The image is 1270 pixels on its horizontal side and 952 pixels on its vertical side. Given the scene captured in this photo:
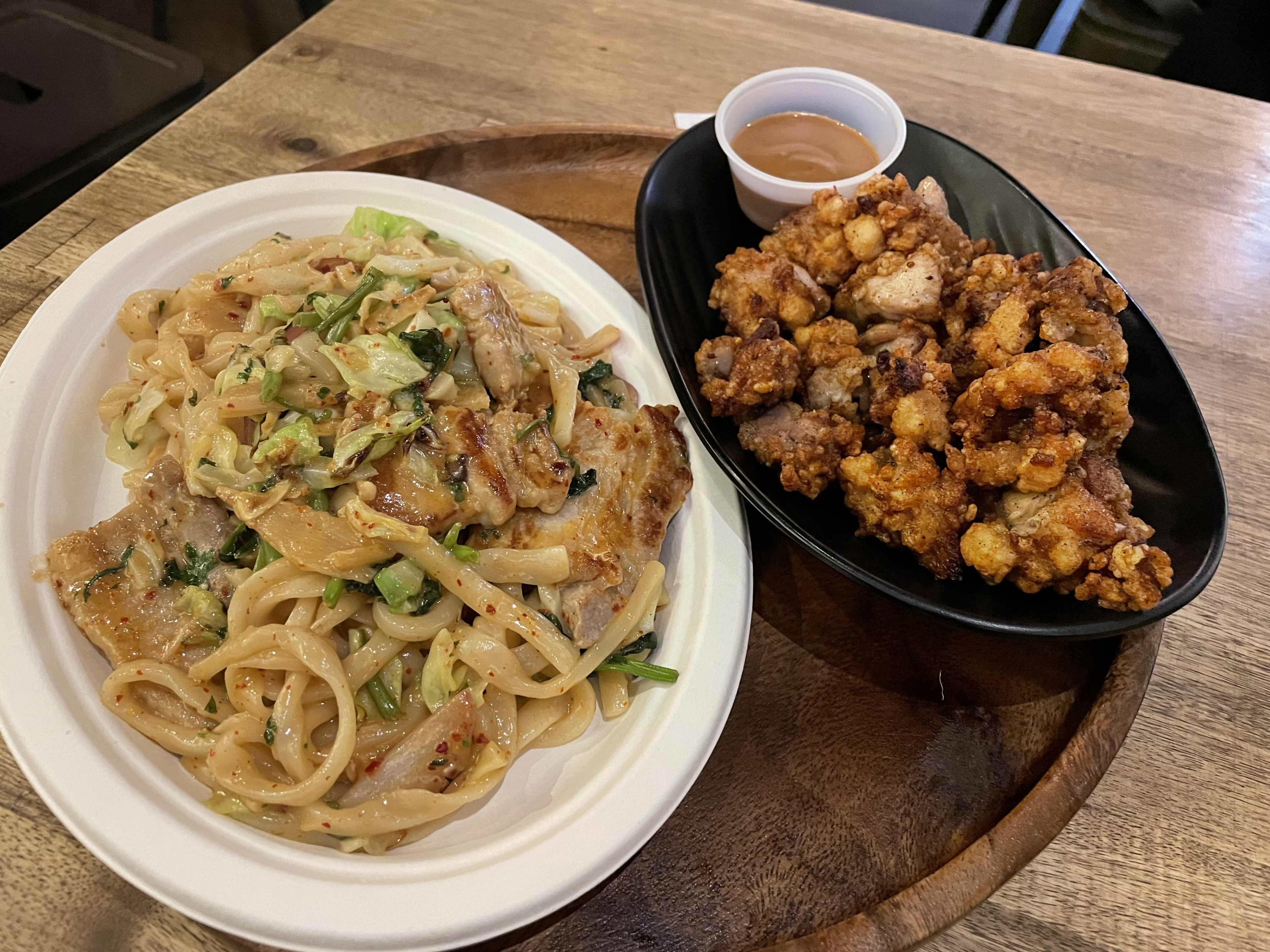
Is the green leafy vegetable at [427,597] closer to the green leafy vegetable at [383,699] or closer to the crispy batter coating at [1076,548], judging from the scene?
the green leafy vegetable at [383,699]

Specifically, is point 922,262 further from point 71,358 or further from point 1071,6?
point 1071,6

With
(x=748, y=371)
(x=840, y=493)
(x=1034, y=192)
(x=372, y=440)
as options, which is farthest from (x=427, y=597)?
(x=1034, y=192)

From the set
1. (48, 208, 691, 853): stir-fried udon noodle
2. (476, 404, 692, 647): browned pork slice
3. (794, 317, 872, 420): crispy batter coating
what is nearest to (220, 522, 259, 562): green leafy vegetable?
(48, 208, 691, 853): stir-fried udon noodle

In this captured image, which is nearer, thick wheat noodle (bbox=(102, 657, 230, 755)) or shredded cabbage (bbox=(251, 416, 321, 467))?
thick wheat noodle (bbox=(102, 657, 230, 755))

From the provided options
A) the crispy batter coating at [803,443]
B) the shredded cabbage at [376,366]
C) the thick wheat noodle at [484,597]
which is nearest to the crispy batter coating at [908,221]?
the crispy batter coating at [803,443]

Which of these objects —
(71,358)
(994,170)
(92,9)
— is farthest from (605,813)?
(92,9)

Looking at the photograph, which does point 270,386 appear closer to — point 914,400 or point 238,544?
point 238,544

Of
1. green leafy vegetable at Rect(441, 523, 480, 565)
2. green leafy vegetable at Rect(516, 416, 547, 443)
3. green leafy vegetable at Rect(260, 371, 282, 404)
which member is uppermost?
green leafy vegetable at Rect(516, 416, 547, 443)

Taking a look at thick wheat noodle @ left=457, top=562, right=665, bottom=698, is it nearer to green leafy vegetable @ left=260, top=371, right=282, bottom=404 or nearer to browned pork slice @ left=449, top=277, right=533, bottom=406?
browned pork slice @ left=449, top=277, right=533, bottom=406
